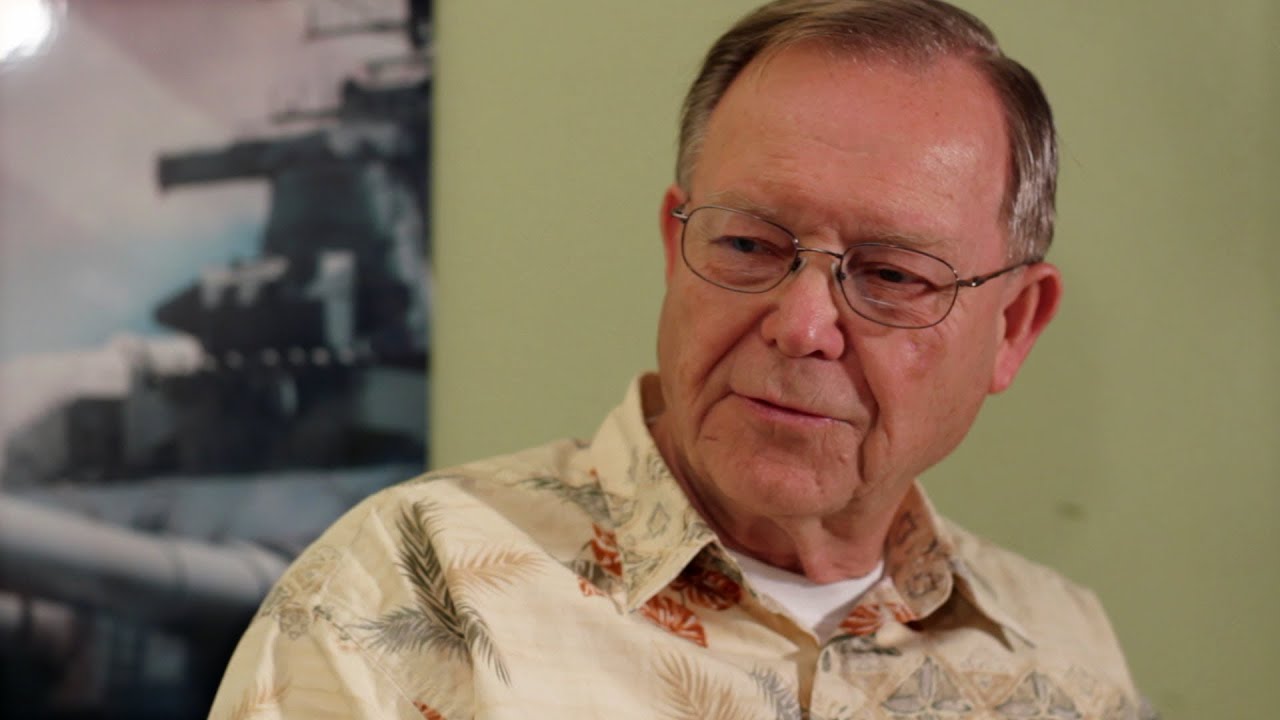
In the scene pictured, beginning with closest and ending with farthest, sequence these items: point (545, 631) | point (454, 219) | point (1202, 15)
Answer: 1. point (545, 631)
2. point (454, 219)
3. point (1202, 15)

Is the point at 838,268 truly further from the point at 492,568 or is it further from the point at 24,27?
the point at 24,27

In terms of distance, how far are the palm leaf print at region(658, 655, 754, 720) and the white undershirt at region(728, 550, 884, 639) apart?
14 cm

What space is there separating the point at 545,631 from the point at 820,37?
2.16 ft

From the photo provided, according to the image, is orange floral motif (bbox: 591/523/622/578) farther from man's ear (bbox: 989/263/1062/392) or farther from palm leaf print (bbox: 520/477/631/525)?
man's ear (bbox: 989/263/1062/392)

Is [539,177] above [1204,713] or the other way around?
above

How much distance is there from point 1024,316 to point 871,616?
1.29ft

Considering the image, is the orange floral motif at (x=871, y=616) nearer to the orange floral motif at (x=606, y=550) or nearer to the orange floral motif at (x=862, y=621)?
the orange floral motif at (x=862, y=621)

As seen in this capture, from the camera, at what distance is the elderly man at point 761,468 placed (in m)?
1.10

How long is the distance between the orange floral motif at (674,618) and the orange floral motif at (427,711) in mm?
220

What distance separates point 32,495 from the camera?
4.85 feet

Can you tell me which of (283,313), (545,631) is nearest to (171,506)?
(283,313)

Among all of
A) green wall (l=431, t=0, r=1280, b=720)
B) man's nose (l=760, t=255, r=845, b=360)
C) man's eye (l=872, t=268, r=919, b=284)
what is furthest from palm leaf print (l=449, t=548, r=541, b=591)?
green wall (l=431, t=0, r=1280, b=720)

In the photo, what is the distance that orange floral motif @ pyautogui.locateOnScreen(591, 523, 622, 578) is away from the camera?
1191 mm

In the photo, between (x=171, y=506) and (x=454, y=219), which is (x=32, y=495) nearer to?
(x=171, y=506)
